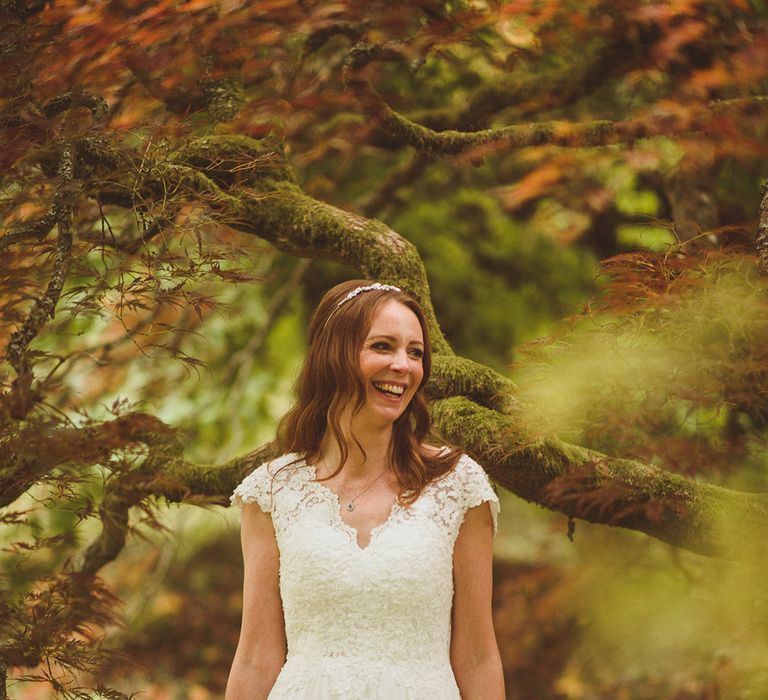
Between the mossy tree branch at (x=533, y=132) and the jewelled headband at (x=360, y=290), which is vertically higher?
the jewelled headband at (x=360, y=290)

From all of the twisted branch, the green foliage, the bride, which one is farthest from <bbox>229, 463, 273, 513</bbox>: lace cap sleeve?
the green foliage

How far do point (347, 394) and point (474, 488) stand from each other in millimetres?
341

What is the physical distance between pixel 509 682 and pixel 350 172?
9.15 feet

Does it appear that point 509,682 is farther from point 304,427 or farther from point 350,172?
point 304,427

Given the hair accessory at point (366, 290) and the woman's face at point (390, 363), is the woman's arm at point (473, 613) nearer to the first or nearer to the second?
the woman's face at point (390, 363)

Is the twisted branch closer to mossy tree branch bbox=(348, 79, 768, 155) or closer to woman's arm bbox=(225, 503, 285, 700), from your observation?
mossy tree branch bbox=(348, 79, 768, 155)

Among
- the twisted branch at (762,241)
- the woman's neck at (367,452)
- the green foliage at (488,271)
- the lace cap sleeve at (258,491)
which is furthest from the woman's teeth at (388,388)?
the green foliage at (488,271)

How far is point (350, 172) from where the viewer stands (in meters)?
4.57

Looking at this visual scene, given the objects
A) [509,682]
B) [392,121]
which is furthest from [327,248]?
[509,682]

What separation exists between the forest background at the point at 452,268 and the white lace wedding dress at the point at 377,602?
306 mm

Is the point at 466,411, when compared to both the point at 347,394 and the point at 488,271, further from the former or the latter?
the point at 488,271

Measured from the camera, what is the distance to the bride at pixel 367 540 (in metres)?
2.02

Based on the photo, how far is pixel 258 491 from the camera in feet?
7.24

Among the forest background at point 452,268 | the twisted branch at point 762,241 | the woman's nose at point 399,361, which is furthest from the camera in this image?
the woman's nose at point 399,361
